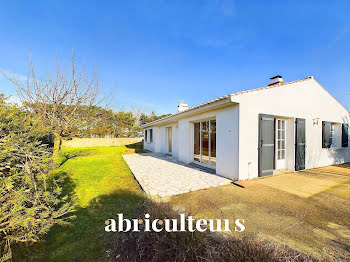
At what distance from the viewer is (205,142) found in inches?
327

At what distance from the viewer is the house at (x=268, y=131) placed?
19.8 feet

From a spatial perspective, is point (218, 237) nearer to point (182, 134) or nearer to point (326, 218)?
point (326, 218)

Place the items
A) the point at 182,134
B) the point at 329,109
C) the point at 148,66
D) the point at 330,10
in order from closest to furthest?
the point at 330,10 < the point at 329,109 < the point at 182,134 < the point at 148,66

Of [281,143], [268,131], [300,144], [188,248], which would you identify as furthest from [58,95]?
[300,144]

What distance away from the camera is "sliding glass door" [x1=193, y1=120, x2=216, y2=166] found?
7.69 metres

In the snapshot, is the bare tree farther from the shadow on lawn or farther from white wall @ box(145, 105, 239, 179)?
white wall @ box(145, 105, 239, 179)

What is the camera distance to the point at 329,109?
9.29m

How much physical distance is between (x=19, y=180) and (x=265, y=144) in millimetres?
7491

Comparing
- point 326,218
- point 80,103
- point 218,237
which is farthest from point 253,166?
point 80,103

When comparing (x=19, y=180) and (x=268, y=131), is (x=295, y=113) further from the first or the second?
(x=19, y=180)

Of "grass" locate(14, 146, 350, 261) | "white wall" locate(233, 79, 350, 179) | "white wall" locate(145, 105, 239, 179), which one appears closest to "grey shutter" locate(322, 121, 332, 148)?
"white wall" locate(233, 79, 350, 179)

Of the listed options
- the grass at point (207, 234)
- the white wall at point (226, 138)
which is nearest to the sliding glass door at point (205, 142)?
the white wall at point (226, 138)

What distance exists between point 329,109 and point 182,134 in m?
9.42

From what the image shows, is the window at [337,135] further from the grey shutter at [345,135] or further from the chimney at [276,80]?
the chimney at [276,80]
